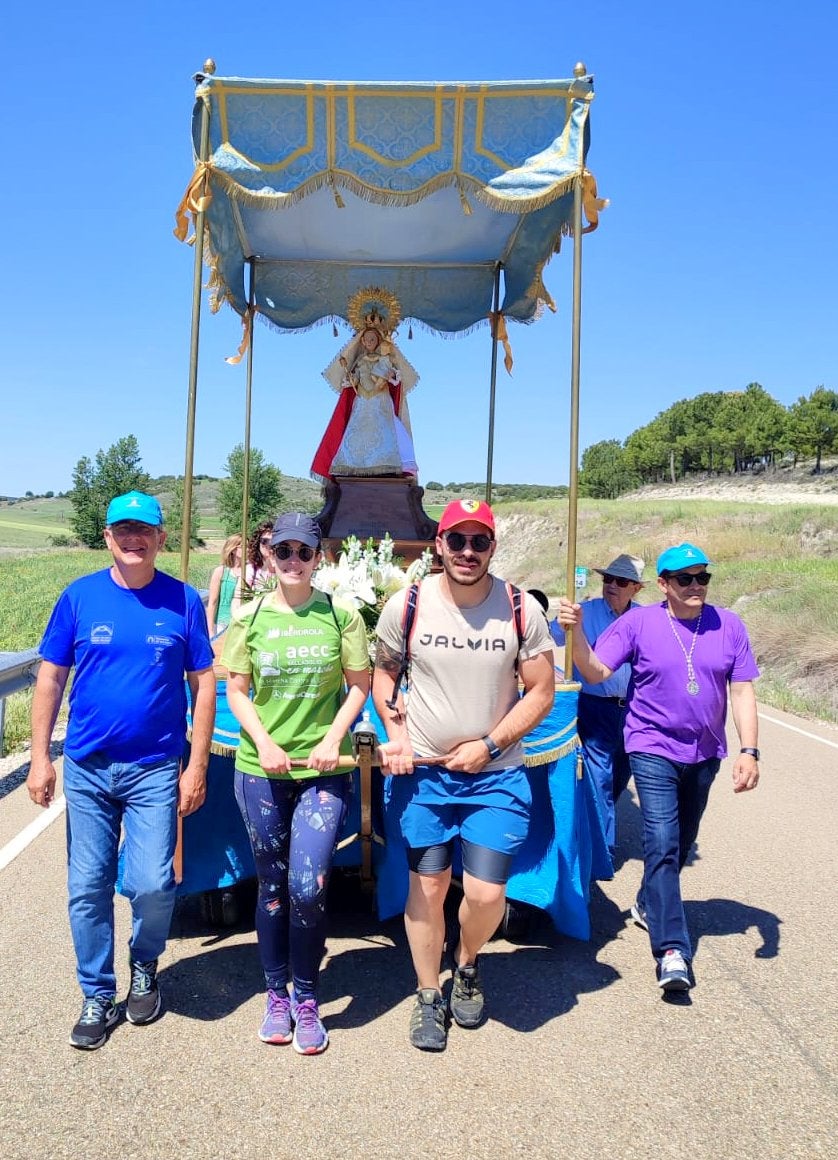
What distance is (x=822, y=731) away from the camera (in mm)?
10289

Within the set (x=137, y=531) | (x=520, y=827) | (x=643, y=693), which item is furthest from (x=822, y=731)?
(x=137, y=531)

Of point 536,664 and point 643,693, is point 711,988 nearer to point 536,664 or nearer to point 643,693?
point 643,693

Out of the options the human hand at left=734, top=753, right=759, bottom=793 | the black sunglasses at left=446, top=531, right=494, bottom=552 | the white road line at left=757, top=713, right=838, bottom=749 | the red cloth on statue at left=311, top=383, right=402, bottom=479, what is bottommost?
the white road line at left=757, top=713, right=838, bottom=749

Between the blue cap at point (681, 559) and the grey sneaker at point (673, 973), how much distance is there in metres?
1.59

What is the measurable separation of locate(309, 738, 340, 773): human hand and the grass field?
583cm

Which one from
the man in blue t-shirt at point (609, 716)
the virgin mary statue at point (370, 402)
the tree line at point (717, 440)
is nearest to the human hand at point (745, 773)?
the man in blue t-shirt at point (609, 716)

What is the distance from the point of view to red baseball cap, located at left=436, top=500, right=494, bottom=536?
3.33 metres

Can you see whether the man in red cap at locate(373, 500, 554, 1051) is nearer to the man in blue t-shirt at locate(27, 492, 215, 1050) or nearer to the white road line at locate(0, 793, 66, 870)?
the man in blue t-shirt at locate(27, 492, 215, 1050)

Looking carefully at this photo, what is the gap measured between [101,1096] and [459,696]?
1706 millimetres

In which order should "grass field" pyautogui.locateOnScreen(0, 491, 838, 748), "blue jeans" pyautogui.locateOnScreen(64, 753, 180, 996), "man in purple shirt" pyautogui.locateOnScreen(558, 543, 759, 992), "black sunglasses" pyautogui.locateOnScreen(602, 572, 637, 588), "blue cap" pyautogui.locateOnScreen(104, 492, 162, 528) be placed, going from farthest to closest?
"grass field" pyautogui.locateOnScreen(0, 491, 838, 748), "black sunglasses" pyautogui.locateOnScreen(602, 572, 637, 588), "man in purple shirt" pyautogui.locateOnScreen(558, 543, 759, 992), "blue cap" pyautogui.locateOnScreen(104, 492, 162, 528), "blue jeans" pyautogui.locateOnScreen(64, 753, 180, 996)

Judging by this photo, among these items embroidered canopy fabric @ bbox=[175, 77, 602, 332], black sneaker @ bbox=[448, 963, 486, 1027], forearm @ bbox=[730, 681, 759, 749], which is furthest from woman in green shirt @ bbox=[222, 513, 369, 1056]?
embroidered canopy fabric @ bbox=[175, 77, 602, 332]

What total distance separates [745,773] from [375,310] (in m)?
6.71

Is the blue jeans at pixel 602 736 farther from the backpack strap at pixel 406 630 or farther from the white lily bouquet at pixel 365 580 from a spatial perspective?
the backpack strap at pixel 406 630

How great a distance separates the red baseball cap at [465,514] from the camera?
10.9 ft
